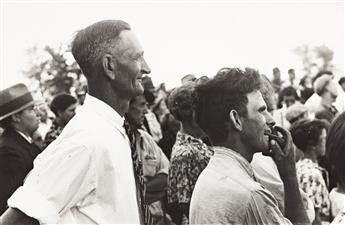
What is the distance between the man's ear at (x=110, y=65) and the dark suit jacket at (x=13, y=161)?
6.71ft

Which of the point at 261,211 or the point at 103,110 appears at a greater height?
the point at 103,110

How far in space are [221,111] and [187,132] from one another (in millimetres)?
2013

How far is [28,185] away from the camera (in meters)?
2.10

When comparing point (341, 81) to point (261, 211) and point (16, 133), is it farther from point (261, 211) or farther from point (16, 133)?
point (261, 211)

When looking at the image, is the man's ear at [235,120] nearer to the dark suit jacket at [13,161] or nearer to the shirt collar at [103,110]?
the shirt collar at [103,110]

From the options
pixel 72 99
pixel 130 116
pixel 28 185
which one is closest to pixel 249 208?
pixel 28 185

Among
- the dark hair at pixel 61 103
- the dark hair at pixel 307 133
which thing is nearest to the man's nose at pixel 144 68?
the dark hair at pixel 307 133

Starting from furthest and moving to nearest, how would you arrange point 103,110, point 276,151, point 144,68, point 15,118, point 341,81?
point 341,81 → point 15,118 → point 276,151 → point 144,68 → point 103,110

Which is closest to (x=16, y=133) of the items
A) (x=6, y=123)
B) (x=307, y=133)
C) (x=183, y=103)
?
(x=6, y=123)

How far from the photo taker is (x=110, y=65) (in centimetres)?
240

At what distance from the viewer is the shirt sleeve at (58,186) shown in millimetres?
2041

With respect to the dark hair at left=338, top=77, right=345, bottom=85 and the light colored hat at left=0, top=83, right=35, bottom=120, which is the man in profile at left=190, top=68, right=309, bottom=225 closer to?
the light colored hat at left=0, top=83, right=35, bottom=120

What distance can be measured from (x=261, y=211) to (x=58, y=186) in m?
0.77

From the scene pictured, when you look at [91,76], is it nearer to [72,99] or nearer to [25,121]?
[25,121]
